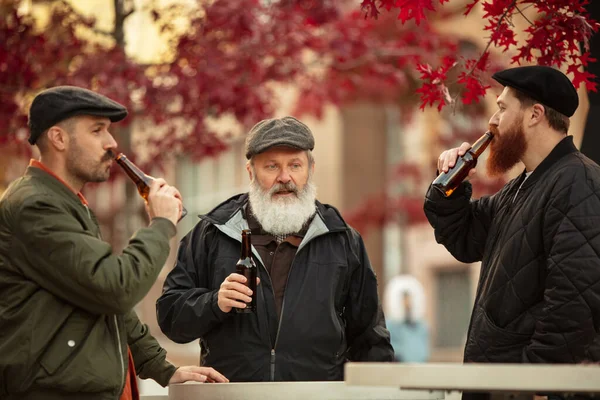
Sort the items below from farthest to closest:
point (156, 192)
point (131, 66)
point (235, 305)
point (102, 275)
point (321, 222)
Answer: point (131, 66)
point (321, 222)
point (235, 305)
point (156, 192)
point (102, 275)

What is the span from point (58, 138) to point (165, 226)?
59 centimetres

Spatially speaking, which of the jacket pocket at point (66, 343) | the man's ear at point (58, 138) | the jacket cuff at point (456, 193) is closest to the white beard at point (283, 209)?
the jacket cuff at point (456, 193)

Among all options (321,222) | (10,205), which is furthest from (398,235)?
(10,205)

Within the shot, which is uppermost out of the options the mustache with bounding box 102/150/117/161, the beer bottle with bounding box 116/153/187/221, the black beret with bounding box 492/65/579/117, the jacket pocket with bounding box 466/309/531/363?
the black beret with bounding box 492/65/579/117

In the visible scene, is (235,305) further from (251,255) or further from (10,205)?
(10,205)

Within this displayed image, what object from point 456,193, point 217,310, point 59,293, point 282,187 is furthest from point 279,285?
point 59,293

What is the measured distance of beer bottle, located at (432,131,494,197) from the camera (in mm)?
5664

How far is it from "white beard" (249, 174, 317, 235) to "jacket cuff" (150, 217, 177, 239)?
1117 millimetres

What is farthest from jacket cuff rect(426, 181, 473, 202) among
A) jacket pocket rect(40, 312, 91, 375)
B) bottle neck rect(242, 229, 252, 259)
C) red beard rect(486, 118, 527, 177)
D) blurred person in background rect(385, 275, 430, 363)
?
blurred person in background rect(385, 275, 430, 363)

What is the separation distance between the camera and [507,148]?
18.2ft

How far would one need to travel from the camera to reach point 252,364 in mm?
5734

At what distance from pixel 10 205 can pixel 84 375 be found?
748 millimetres

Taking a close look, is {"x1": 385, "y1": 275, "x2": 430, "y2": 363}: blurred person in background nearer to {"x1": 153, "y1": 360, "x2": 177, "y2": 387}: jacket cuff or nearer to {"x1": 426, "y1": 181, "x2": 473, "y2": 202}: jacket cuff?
{"x1": 426, "y1": 181, "x2": 473, "y2": 202}: jacket cuff

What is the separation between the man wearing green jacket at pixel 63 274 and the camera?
4.64m
